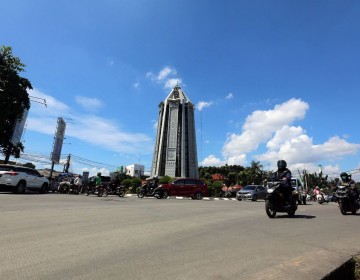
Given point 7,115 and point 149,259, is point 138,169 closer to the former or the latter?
point 7,115

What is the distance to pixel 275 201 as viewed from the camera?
11039mm

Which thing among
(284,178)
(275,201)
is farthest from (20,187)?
(284,178)

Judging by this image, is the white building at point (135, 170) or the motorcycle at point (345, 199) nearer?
the motorcycle at point (345, 199)

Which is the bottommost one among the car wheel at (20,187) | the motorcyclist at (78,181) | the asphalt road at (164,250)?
the asphalt road at (164,250)

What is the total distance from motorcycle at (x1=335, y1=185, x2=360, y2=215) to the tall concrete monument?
48.5 metres

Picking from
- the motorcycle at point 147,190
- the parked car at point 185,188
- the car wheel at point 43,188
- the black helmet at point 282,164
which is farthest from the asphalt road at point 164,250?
the parked car at point 185,188

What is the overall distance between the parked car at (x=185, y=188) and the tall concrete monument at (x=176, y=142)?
109 ft

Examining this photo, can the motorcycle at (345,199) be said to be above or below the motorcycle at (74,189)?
below

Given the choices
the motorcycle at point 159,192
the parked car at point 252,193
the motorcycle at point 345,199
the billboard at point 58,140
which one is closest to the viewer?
the motorcycle at point 345,199

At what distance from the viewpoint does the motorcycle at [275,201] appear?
10.8 metres

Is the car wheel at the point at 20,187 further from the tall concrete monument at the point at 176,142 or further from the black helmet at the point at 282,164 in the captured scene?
the tall concrete monument at the point at 176,142

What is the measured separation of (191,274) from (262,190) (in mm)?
25735

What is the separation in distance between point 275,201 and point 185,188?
16814 mm

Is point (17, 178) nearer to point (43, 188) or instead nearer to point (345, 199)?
point (43, 188)
